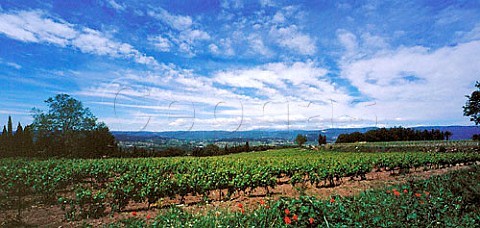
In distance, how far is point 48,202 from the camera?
1102 centimetres

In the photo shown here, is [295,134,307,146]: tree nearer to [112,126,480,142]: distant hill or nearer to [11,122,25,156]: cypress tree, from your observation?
[112,126,480,142]: distant hill

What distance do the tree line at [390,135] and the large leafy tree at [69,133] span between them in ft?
263

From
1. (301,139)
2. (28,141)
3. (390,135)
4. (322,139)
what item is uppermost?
(28,141)

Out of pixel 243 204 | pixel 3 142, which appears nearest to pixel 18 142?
pixel 3 142

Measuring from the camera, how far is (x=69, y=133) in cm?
4738

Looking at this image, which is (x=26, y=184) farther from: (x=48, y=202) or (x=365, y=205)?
(x=365, y=205)

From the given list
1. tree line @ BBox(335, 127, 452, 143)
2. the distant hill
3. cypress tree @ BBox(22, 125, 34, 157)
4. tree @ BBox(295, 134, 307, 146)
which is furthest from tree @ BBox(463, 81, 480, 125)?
cypress tree @ BBox(22, 125, 34, 157)

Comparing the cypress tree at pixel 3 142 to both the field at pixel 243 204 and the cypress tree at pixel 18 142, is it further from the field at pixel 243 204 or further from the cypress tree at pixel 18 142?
the field at pixel 243 204

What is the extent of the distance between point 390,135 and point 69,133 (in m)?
98.8

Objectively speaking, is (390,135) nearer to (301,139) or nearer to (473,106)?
(301,139)

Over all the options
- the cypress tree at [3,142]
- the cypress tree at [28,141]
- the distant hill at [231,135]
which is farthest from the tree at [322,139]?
the cypress tree at [3,142]

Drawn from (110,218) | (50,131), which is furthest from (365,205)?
(50,131)

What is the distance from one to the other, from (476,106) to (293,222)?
61.4 meters

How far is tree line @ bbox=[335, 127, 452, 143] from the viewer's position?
93.9 m
